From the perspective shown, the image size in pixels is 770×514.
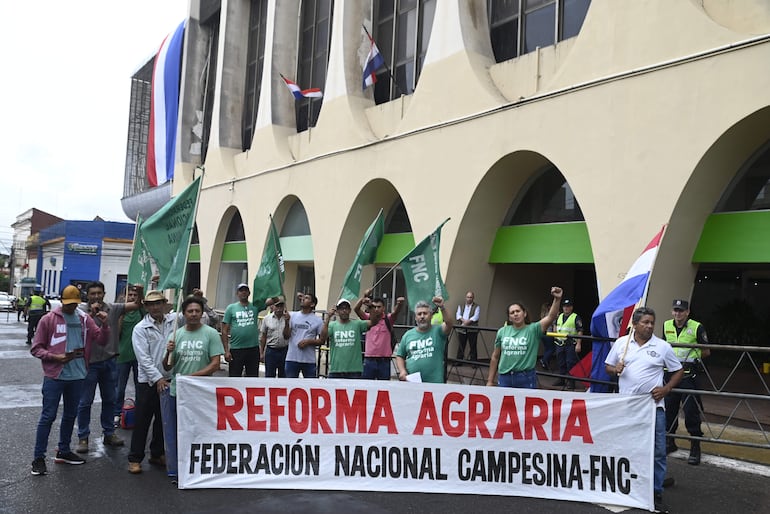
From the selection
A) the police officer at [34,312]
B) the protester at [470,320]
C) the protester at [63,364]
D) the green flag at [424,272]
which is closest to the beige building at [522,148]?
the protester at [470,320]

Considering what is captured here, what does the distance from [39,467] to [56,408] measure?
1.80 ft

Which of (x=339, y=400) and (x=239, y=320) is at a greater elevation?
(x=239, y=320)

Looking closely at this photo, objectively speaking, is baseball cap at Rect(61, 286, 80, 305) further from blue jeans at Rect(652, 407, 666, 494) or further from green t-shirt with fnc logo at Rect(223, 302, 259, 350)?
blue jeans at Rect(652, 407, 666, 494)

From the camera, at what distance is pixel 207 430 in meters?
5.90

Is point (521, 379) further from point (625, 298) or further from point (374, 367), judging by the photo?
point (374, 367)

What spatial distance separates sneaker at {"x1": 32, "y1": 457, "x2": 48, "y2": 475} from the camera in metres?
5.93

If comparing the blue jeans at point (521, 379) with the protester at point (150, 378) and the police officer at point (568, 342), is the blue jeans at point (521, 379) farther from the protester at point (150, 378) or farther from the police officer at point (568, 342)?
the police officer at point (568, 342)

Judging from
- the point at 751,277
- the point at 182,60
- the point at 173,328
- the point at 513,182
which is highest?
the point at 182,60

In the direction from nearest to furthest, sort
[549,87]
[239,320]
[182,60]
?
[239,320], [549,87], [182,60]

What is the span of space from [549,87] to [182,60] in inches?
841

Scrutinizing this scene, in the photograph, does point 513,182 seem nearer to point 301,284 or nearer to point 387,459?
point 387,459

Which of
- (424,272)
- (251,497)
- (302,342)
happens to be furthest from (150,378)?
(424,272)

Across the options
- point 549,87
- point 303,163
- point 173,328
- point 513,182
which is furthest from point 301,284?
point 173,328

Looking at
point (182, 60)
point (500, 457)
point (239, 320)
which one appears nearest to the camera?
point (500, 457)
